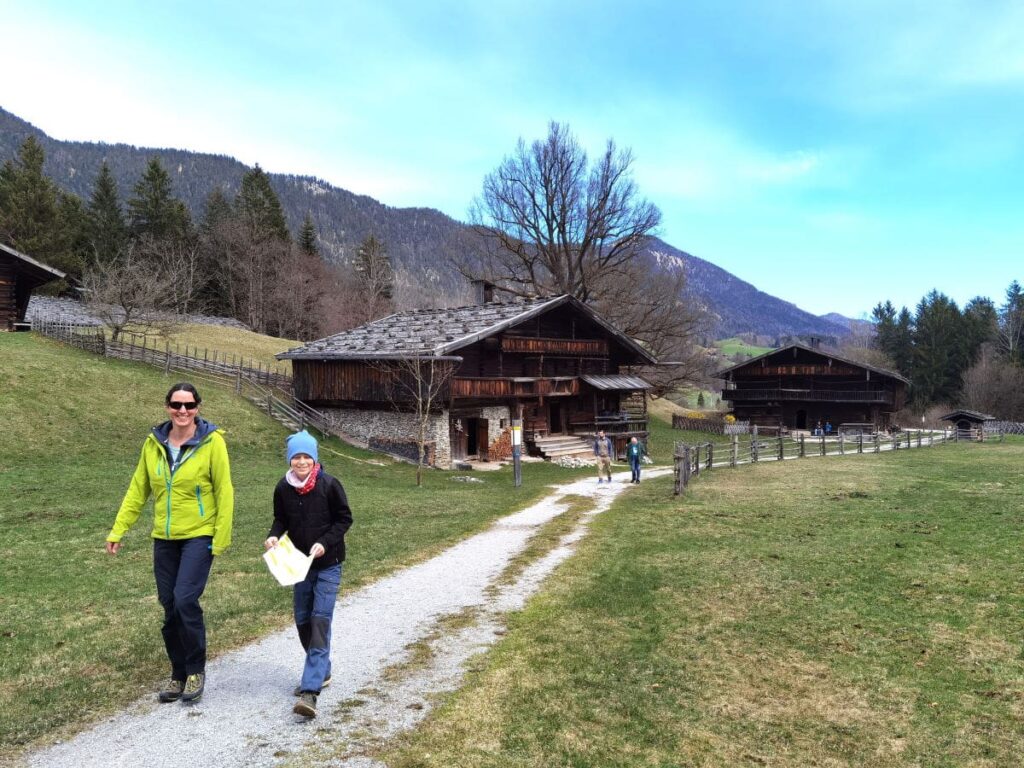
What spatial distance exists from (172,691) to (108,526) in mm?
9323

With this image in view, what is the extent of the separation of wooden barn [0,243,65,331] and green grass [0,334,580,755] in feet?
9.62

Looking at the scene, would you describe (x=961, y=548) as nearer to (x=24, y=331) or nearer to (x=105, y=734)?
(x=105, y=734)

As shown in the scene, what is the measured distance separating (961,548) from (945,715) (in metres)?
7.20

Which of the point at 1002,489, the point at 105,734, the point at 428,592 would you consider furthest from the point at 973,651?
the point at 1002,489

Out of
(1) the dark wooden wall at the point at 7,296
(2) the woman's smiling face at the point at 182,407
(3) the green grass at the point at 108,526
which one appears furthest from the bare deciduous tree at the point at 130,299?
(2) the woman's smiling face at the point at 182,407

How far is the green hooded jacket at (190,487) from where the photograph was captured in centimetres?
589

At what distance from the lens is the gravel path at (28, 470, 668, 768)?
5.13 metres

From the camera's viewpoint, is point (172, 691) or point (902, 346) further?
point (902, 346)

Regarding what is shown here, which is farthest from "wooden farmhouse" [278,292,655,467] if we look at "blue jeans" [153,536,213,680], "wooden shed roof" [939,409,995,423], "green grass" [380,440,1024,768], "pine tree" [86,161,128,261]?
"pine tree" [86,161,128,261]

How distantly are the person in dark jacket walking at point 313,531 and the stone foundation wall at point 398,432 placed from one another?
2406cm

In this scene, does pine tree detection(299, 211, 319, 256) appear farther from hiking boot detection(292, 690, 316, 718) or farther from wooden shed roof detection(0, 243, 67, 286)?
hiking boot detection(292, 690, 316, 718)

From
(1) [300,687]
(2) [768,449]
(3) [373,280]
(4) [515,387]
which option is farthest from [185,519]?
(3) [373,280]

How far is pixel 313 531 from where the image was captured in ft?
19.9

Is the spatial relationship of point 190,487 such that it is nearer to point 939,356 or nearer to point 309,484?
point 309,484
